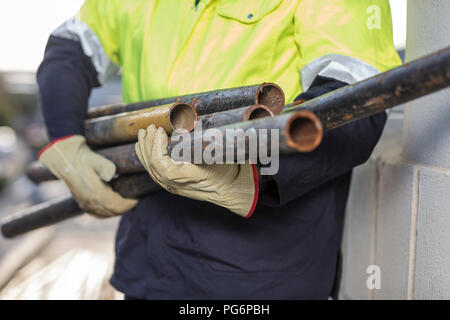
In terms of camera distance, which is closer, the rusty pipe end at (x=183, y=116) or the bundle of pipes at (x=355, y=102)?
the bundle of pipes at (x=355, y=102)

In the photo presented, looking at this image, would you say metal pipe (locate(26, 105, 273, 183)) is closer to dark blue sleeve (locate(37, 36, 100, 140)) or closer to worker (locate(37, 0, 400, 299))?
worker (locate(37, 0, 400, 299))

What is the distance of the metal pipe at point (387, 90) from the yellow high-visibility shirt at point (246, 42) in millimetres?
268

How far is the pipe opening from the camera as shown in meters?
0.88

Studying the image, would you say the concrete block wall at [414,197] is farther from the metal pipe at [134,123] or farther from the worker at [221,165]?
the metal pipe at [134,123]

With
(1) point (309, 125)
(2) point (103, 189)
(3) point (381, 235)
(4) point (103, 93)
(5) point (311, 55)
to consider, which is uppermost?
(4) point (103, 93)

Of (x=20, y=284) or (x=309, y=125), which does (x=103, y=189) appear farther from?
(x=20, y=284)

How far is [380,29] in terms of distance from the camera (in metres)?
0.96

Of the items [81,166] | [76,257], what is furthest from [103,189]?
[76,257]

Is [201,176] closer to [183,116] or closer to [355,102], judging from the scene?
[183,116]

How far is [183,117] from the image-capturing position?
0.90 m

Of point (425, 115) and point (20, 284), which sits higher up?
point (425, 115)

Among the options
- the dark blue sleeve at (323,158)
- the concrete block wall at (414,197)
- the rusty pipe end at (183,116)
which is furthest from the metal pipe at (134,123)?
the concrete block wall at (414,197)

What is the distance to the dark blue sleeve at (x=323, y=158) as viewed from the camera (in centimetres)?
88

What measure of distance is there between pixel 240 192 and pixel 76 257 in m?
1.57
